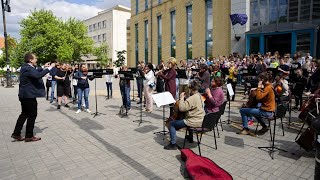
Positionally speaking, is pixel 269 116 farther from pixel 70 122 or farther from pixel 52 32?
pixel 52 32

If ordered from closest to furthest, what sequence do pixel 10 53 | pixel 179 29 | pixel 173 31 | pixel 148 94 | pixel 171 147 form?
1. pixel 171 147
2. pixel 148 94
3. pixel 179 29
4. pixel 173 31
5. pixel 10 53

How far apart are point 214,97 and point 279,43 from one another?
47.1 feet

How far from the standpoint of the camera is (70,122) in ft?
28.7

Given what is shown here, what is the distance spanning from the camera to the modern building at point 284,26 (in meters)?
16.7

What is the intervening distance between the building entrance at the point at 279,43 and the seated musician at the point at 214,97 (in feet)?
44.8

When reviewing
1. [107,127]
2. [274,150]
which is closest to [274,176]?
[274,150]

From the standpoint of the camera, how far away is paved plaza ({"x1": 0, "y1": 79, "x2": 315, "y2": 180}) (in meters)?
4.61

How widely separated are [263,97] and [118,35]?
201ft

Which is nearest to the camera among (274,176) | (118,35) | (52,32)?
(274,176)

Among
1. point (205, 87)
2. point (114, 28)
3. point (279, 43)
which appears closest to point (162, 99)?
point (205, 87)

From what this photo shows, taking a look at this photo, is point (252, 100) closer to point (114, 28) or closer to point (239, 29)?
point (239, 29)

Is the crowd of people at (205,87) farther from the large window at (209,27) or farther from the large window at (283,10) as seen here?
the large window at (209,27)

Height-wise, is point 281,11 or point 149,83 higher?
point 281,11

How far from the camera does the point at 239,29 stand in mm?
20047
